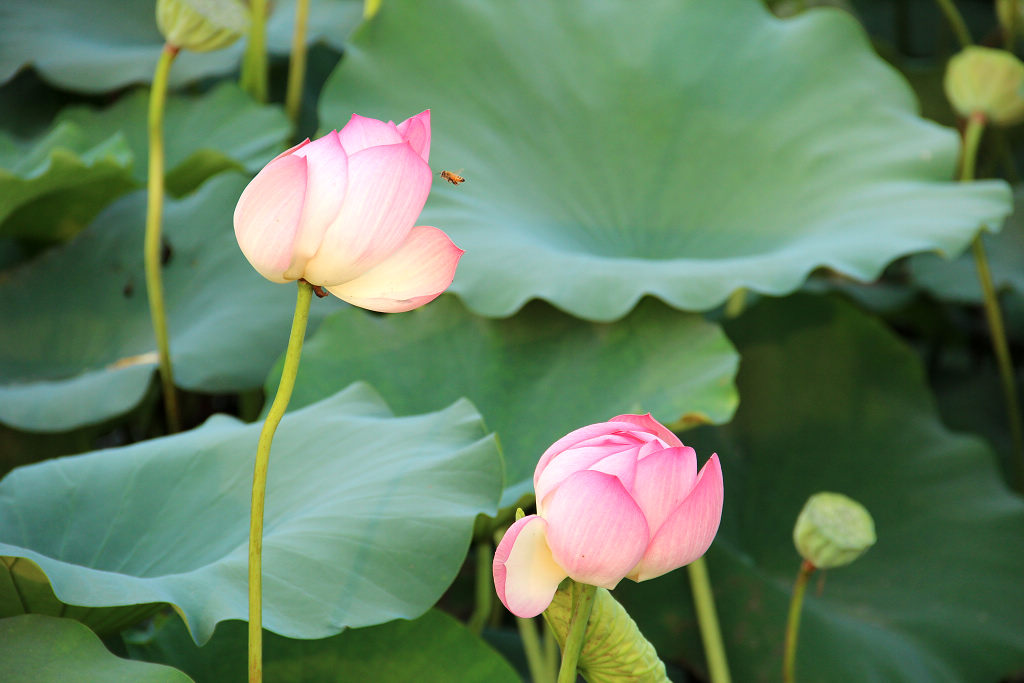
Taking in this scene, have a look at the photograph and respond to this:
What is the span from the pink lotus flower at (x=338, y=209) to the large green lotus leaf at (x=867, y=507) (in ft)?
2.34

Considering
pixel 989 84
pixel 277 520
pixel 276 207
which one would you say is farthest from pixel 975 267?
pixel 276 207

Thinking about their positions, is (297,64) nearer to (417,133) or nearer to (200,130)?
(200,130)

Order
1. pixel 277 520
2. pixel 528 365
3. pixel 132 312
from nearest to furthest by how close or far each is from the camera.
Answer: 1. pixel 277 520
2. pixel 528 365
3. pixel 132 312

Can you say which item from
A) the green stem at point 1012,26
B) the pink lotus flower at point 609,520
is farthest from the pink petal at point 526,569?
the green stem at point 1012,26

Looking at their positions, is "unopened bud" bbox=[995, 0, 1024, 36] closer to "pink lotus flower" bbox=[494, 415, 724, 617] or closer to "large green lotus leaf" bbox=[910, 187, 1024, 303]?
"large green lotus leaf" bbox=[910, 187, 1024, 303]

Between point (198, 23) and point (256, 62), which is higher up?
point (198, 23)

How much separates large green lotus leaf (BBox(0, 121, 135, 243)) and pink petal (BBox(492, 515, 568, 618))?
66cm

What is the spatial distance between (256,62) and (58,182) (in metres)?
0.38

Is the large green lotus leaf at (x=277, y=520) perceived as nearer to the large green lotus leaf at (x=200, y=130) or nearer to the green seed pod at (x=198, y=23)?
the green seed pod at (x=198, y=23)

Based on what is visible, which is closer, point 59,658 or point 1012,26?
point 59,658

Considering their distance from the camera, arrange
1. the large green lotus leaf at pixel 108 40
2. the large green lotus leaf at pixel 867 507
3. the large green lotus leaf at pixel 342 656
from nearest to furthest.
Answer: the large green lotus leaf at pixel 342 656 → the large green lotus leaf at pixel 867 507 → the large green lotus leaf at pixel 108 40

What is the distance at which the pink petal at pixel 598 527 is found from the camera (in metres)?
0.36

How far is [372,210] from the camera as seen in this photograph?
378 millimetres

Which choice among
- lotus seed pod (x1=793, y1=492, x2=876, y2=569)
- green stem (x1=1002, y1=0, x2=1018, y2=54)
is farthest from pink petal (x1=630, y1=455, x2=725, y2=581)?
green stem (x1=1002, y1=0, x2=1018, y2=54)
